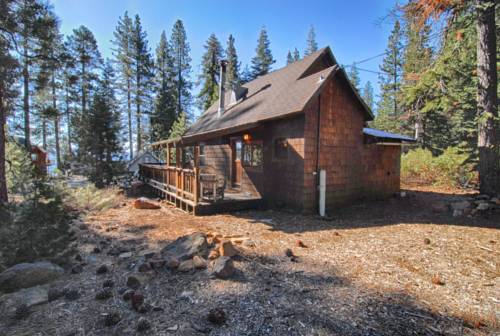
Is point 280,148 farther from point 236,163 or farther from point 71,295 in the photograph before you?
point 71,295

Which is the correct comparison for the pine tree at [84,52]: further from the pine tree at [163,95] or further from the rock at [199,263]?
the rock at [199,263]

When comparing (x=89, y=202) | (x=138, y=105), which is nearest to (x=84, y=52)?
(x=138, y=105)

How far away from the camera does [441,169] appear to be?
1266cm

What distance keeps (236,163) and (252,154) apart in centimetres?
135

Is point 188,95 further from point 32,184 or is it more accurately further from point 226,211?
point 32,184

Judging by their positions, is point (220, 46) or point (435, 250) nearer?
point (435, 250)

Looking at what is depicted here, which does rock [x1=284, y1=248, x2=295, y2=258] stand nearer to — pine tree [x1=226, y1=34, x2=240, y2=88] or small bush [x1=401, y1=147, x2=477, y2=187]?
small bush [x1=401, y1=147, x2=477, y2=187]

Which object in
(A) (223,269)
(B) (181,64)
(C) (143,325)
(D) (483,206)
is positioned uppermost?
(B) (181,64)

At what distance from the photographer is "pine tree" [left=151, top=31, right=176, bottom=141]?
2641 cm

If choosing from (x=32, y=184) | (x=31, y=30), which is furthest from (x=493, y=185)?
(x=31, y=30)

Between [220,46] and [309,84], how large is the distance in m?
24.0

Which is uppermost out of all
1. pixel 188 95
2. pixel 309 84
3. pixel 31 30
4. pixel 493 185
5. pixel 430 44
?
pixel 188 95

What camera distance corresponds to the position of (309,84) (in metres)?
8.22

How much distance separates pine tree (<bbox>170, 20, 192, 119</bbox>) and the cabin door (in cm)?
2048
